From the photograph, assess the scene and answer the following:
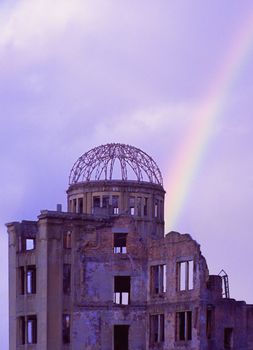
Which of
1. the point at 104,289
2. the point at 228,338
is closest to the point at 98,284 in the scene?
the point at 104,289

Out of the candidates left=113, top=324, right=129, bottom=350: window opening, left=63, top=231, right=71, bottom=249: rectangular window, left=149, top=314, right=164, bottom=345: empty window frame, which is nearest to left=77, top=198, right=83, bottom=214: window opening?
left=63, top=231, right=71, bottom=249: rectangular window

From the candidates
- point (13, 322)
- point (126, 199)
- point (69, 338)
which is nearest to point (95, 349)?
point (69, 338)

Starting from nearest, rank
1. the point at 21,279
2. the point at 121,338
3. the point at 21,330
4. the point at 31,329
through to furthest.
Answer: the point at 121,338, the point at 31,329, the point at 21,330, the point at 21,279

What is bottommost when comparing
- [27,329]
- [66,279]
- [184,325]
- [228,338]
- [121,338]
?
[121,338]

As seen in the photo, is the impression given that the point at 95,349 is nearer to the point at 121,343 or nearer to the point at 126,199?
the point at 121,343

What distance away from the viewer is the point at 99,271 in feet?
188

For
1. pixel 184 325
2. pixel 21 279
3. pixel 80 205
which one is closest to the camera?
pixel 184 325

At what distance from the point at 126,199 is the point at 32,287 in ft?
24.5

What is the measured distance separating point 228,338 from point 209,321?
143 centimetres

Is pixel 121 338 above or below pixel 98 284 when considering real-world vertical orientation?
below

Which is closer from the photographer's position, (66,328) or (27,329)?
(66,328)

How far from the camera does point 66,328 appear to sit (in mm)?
56625

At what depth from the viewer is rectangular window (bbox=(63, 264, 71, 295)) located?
57.0m

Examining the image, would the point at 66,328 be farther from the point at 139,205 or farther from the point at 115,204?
the point at 139,205
